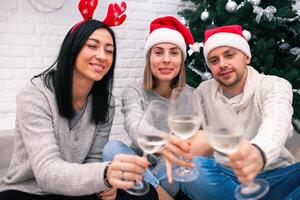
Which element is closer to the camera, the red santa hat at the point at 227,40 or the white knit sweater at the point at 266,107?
the white knit sweater at the point at 266,107

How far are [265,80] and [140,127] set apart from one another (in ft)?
2.79

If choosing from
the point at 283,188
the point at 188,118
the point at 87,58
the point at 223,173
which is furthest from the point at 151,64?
the point at 188,118

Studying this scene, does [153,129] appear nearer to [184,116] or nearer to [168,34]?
[184,116]

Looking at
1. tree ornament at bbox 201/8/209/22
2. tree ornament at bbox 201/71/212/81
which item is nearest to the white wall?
tree ornament at bbox 201/8/209/22

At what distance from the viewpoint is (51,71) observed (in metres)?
1.31

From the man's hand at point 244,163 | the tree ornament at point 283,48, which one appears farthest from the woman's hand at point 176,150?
the tree ornament at point 283,48

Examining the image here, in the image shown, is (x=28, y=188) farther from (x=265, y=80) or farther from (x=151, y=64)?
(x=265, y=80)

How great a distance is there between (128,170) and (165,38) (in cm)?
106

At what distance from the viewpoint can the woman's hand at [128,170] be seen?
780mm

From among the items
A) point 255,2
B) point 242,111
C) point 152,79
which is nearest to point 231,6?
point 255,2

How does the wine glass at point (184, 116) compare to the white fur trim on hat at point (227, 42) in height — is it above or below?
below

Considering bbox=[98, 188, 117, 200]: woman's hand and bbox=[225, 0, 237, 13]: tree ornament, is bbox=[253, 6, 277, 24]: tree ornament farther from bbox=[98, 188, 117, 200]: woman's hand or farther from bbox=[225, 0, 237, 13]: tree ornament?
bbox=[98, 188, 117, 200]: woman's hand

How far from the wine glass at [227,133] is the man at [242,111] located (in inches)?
8.7

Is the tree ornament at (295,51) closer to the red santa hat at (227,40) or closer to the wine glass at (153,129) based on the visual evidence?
the red santa hat at (227,40)
